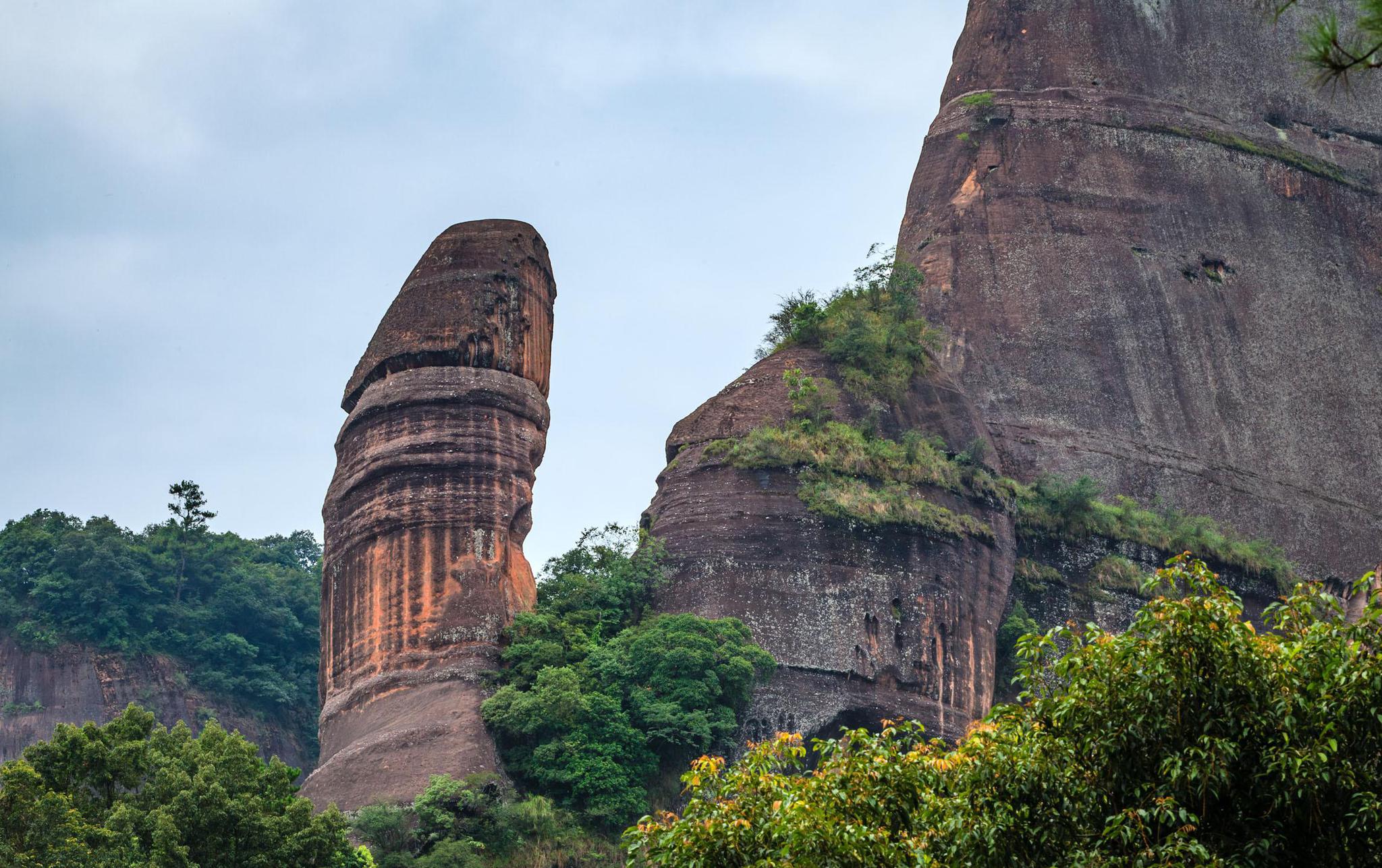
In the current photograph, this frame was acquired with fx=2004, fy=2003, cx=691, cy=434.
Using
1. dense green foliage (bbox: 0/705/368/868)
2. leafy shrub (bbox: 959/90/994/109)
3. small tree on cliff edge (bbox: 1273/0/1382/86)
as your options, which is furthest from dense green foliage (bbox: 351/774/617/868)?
leafy shrub (bbox: 959/90/994/109)

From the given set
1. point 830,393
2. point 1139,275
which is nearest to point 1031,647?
point 830,393

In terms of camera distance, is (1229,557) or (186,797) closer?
(186,797)

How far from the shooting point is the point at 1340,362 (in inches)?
2184

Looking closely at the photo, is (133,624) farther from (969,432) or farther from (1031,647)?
(1031,647)

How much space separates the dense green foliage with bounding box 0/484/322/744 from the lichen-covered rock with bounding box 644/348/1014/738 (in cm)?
2504

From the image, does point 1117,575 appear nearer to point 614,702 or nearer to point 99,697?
point 614,702

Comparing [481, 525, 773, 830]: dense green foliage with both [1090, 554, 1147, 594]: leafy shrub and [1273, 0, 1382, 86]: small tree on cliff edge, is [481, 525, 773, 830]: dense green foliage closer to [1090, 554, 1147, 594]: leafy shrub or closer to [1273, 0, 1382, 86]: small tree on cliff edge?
[1090, 554, 1147, 594]: leafy shrub

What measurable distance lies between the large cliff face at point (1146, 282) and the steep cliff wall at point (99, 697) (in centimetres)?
2447

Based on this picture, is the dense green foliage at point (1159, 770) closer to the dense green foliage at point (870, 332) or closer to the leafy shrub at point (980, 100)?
the dense green foliage at point (870, 332)

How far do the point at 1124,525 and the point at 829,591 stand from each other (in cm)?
979

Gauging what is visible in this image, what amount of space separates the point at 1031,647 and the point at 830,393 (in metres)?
29.7

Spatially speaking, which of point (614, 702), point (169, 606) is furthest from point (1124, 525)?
point (169, 606)

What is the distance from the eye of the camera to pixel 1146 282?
5431 cm

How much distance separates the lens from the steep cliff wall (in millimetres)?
61312
